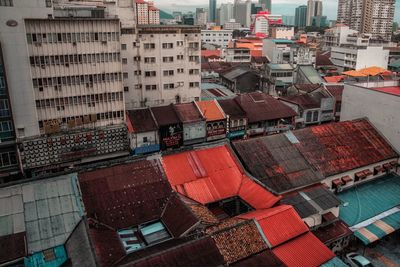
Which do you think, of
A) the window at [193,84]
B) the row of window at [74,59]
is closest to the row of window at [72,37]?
the row of window at [74,59]

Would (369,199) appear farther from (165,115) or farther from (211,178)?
(165,115)

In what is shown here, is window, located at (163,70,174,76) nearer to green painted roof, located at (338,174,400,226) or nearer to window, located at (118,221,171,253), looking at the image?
green painted roof, located at (338,174,400,226)

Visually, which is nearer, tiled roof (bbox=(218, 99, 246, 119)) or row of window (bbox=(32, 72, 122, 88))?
row of window (bbox=(32, 72, 122, 88))

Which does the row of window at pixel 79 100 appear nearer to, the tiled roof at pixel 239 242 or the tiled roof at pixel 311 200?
the tiled roof at pixel 311 200

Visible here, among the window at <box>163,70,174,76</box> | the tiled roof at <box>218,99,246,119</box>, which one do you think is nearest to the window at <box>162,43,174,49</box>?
the window at <box>163,70,174,76</box>

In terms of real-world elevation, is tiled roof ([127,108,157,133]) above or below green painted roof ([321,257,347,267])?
above

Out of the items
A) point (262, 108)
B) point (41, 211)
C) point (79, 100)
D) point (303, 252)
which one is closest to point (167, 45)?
point (262, 108)
